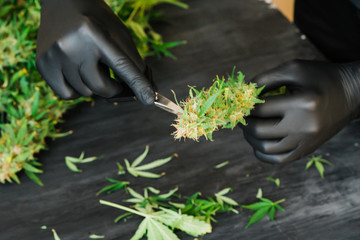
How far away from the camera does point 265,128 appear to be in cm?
71

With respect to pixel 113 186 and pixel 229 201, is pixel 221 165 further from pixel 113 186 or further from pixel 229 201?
pixel 113 186

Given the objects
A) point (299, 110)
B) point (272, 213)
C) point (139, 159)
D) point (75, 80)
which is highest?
point (75, 80)

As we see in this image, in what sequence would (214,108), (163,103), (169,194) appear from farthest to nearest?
(169,194) → (163,103) → (214,108)

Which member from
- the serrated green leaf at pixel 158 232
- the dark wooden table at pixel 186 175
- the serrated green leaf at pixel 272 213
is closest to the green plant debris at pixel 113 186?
the dark wooden table at pixel 186 175

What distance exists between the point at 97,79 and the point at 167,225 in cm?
35

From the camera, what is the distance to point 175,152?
0.86 m

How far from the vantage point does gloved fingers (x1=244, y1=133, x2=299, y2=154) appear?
2.39 feet

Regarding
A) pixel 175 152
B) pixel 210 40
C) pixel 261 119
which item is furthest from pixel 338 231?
pixel 210 40

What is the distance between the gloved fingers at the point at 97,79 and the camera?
73 cm

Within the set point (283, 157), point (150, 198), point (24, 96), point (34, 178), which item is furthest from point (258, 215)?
point (24, 96)

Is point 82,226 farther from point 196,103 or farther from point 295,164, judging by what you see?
point 295,164

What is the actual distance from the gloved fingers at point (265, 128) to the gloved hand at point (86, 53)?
210mm

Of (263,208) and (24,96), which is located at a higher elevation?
(24,96)

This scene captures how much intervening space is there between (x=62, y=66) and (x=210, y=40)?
0.51m
